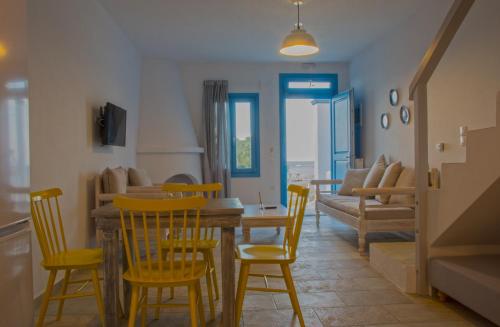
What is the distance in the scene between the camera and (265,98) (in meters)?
7.41

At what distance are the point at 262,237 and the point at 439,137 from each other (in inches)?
94.5

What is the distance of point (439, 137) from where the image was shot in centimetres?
442

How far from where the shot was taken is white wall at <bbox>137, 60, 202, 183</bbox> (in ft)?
21.5

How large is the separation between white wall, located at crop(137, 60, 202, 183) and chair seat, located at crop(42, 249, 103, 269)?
4.10 m

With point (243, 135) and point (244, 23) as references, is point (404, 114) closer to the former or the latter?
point (244, 23)

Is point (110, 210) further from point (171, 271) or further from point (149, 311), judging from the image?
point (149, 311)

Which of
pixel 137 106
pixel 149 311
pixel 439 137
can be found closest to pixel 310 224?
pixel 439 137

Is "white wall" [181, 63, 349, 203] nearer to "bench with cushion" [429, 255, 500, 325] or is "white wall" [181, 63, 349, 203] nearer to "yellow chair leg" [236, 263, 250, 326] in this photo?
"bench with cushion" [429, 255, 500, 325]

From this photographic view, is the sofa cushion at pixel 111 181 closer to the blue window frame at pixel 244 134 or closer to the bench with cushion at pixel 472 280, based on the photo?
the bench with cushion at pixel 472 280

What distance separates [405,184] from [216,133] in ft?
11.5

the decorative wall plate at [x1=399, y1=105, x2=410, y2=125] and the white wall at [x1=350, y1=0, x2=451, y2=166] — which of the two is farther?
the decorative wall plate at [x1=399, y1=105, x2=410, y2=125]

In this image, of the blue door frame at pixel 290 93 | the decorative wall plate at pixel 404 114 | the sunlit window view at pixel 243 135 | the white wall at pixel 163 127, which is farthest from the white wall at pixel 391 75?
the white wall at pixel 163 127

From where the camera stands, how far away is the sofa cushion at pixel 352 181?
5.72 m

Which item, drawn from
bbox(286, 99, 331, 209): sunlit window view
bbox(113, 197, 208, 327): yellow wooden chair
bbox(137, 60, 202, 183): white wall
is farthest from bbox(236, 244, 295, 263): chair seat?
bbox(286, 99, 331, 209): sunlit window view
